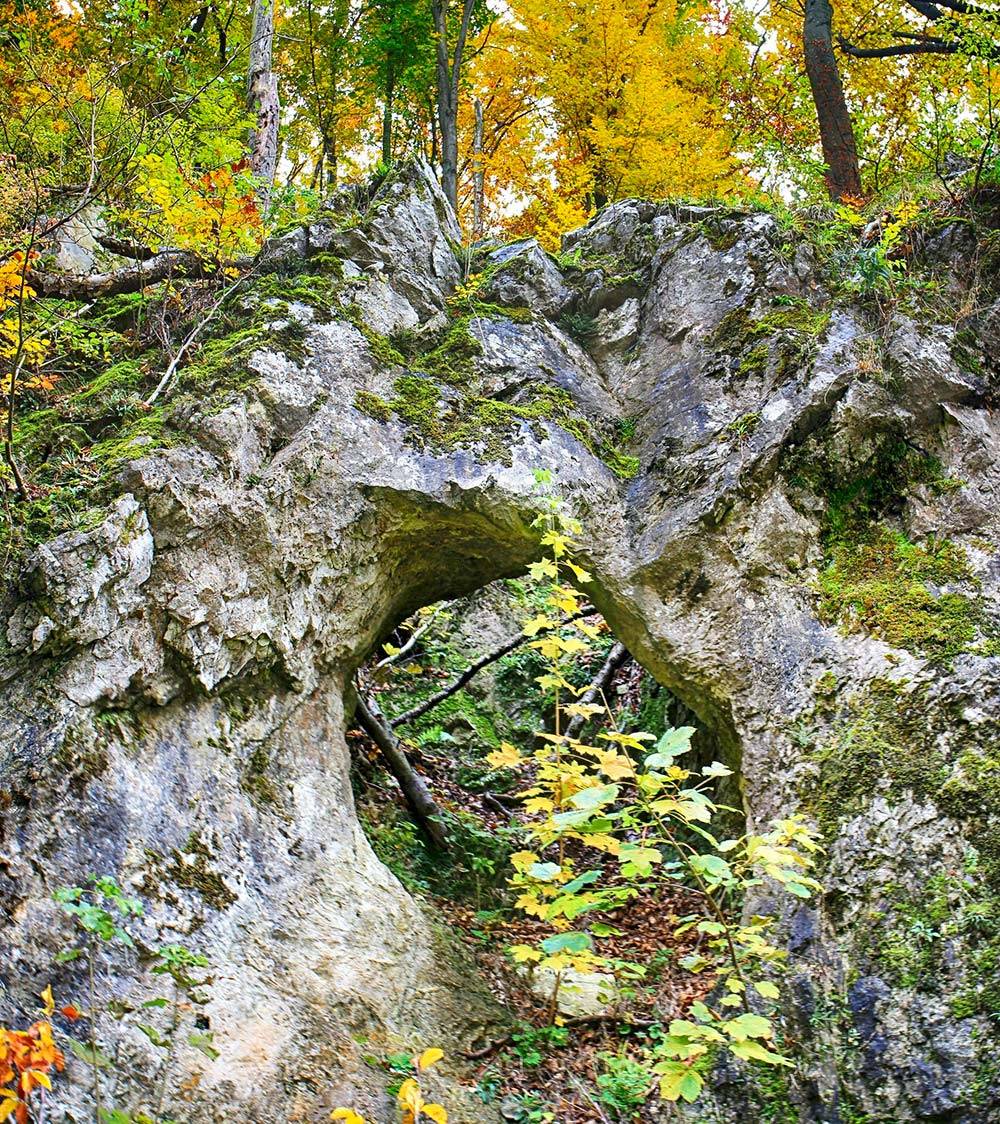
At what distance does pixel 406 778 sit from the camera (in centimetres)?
705

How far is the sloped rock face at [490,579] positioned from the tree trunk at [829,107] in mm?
2661

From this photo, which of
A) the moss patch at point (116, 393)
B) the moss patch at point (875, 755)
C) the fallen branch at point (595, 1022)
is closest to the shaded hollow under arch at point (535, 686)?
the moss patch at point (875, 755)

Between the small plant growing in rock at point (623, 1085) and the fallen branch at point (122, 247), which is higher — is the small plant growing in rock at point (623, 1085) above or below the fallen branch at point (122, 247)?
below

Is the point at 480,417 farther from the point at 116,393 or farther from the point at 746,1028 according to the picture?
the point at 746,1028

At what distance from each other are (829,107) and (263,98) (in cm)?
645

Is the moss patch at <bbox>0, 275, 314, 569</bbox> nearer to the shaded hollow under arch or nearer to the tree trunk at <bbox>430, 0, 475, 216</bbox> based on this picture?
the shaded hollow under arch

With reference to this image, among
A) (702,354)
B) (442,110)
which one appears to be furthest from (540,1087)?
(442,110)

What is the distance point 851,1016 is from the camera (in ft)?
14.6

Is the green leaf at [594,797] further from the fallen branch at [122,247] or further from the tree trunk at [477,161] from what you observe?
the tree trunk at [477,161]

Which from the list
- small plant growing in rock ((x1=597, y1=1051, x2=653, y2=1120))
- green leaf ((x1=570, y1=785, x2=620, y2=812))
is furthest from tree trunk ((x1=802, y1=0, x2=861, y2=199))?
small plant growing in rock ((x1=597, y1=1051, x2=653, y2=1120))

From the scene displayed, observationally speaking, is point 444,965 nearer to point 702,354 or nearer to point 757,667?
point 757,667

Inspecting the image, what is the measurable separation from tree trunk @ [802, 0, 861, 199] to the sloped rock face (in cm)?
266

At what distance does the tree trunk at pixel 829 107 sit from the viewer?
920 centimetres

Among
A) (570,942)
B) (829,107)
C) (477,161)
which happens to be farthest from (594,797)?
(477,161)
